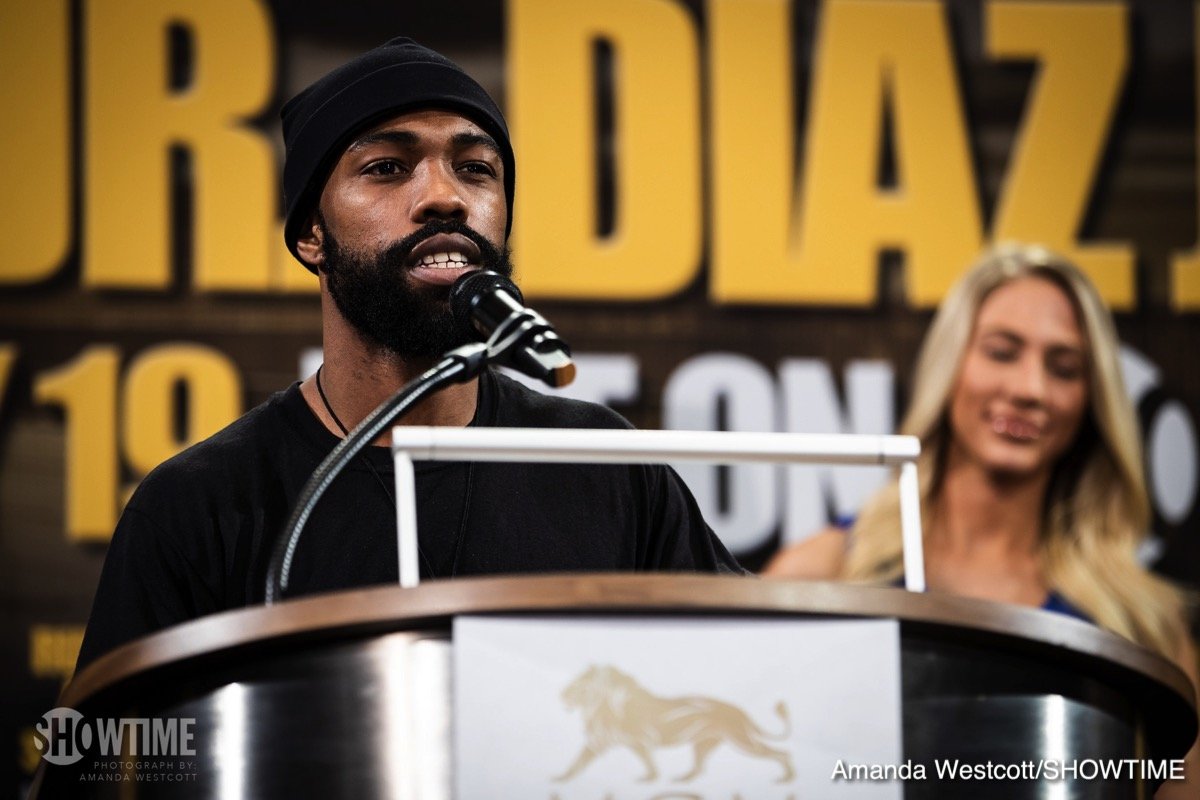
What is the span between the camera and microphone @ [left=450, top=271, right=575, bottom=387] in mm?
1707

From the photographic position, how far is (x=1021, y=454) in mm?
4133

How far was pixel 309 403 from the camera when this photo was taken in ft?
7.57

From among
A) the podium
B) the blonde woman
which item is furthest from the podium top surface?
the blonde woman

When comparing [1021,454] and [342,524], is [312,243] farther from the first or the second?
[1021,454]

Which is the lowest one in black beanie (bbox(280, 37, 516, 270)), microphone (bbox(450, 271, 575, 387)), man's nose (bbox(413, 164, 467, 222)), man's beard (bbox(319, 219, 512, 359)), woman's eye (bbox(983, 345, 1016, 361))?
microphone (bbox(450, 271, 575, 387))

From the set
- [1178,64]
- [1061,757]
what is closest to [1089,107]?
[1178,64]

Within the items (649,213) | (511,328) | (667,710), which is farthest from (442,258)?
(649,213)

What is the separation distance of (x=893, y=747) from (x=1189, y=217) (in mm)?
3479

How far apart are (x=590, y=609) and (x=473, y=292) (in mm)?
679

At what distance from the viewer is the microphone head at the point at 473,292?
1.87 m

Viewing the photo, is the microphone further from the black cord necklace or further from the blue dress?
the blue dress

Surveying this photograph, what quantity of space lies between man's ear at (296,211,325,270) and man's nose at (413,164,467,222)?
0.26 meters

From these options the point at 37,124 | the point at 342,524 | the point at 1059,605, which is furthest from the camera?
the point at 37,124

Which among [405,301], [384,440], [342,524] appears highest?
[405,301]
